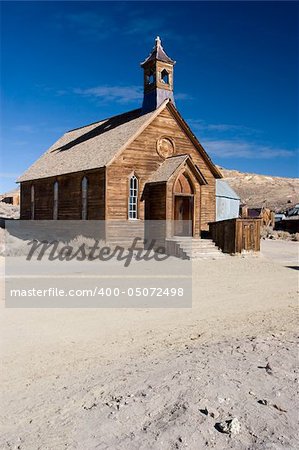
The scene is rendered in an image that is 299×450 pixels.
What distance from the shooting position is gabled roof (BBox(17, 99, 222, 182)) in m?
21.7

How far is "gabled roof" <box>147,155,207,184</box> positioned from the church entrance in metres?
0.64

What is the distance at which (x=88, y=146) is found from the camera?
25109 mm

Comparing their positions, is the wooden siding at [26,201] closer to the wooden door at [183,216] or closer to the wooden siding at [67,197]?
the wooden siding at [67,197]

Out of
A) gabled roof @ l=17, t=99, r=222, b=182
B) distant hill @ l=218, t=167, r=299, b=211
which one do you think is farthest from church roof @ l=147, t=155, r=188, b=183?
distant hill @ l=218, t=167, r=299, b=211

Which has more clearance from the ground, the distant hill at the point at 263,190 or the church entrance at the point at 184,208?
the distant hill at the point at 263,190

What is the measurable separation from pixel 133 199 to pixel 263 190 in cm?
7209

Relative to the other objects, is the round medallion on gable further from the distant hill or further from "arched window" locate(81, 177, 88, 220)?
the distant hill

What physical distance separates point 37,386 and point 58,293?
5798 millimetres

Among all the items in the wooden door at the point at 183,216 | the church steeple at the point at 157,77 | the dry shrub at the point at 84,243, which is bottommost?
the dry shrub at the point at 84,243

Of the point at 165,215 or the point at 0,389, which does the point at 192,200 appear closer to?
the point at 165,215

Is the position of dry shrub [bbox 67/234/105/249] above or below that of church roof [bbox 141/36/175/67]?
below

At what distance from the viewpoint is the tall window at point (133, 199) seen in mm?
21891

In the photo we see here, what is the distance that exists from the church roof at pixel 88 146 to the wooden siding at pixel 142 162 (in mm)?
613

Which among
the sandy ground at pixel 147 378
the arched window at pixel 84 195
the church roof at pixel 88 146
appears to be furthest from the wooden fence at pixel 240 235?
the sandy ground at pixel 147 378
